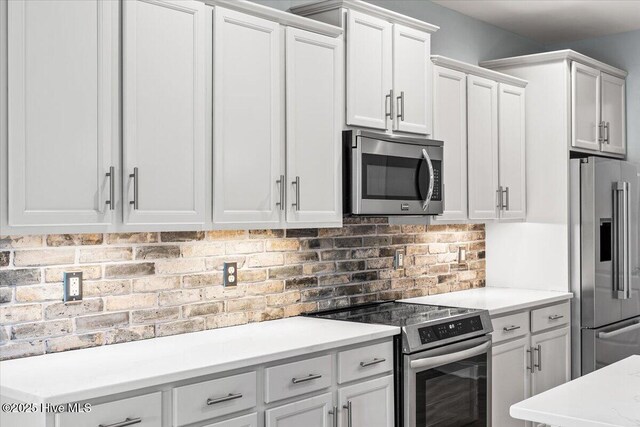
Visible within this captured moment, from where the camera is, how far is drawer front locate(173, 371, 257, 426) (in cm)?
239

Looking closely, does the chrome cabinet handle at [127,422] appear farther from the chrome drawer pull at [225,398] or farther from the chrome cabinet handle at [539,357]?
the chrome cabinet handle at [539,357]

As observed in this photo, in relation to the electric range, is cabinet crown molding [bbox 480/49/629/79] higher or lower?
higher

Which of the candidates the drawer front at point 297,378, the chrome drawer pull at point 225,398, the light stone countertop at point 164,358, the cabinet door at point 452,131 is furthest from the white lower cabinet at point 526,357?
the chrome drawer pull at point 225,398

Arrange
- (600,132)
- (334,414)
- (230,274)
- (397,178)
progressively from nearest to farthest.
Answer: (334,414) < (230,274) < (397,178) < (600,132)

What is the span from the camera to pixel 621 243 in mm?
4934

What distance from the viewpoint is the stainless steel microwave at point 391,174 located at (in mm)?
3504

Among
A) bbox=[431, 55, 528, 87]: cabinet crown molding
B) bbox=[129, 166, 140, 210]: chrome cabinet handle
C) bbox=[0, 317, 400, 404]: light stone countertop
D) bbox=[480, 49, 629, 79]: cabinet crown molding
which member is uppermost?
bbox=[480, 49, 629, 79]: cabinet crown molding

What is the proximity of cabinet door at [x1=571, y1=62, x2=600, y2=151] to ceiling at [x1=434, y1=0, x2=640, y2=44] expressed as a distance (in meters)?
0.37

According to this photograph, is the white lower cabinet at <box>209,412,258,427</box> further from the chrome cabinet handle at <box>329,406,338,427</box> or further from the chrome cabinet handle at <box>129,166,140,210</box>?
the chrome cabinet handle at <box>129,166,140,210</box>

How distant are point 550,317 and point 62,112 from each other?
10.9 feet

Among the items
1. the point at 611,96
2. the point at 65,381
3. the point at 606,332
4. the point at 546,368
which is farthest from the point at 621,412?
the point at 611,96

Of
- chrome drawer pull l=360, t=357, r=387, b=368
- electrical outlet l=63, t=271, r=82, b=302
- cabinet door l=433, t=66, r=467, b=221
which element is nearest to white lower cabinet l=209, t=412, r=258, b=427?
chrome drawer pull l=360, t=357, r=387, b=368

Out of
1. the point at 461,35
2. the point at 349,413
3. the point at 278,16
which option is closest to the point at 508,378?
the point at 349,413

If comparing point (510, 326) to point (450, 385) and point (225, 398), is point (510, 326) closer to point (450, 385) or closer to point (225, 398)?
point (450, 385)
